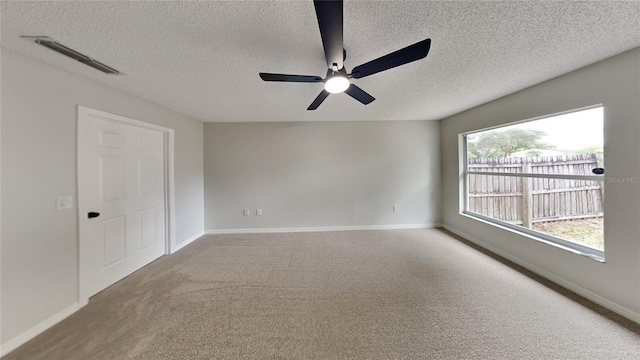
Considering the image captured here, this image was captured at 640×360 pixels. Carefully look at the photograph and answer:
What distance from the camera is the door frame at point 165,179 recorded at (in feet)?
6.06

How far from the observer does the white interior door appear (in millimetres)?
1917

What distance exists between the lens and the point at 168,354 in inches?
54.1

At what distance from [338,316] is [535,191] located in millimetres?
2927

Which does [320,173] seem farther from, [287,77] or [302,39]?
[302,39]

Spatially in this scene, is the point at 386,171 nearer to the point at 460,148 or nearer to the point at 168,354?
the point at 460,148

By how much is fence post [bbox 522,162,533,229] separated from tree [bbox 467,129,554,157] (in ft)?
0.87

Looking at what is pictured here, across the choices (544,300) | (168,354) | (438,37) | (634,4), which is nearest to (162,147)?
(168,354)

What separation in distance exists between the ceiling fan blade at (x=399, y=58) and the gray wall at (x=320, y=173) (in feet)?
8.19

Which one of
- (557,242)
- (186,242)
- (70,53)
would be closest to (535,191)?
(557,242)

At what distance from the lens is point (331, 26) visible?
1080mm

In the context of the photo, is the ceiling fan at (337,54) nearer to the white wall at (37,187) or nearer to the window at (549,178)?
the white wall at (37,187)

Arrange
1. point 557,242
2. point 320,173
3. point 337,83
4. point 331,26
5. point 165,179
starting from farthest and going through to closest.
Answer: point 320,173, point 165,179, point 557,242, point 337,83, point 331,26

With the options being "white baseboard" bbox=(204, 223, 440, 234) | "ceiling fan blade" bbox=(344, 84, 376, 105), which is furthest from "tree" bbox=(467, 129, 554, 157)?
"ceiling fan blade" bbox=(344, 84, 376, 105)

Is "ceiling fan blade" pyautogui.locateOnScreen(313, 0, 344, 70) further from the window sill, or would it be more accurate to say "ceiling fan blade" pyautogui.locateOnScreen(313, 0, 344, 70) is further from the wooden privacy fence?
the window sill
